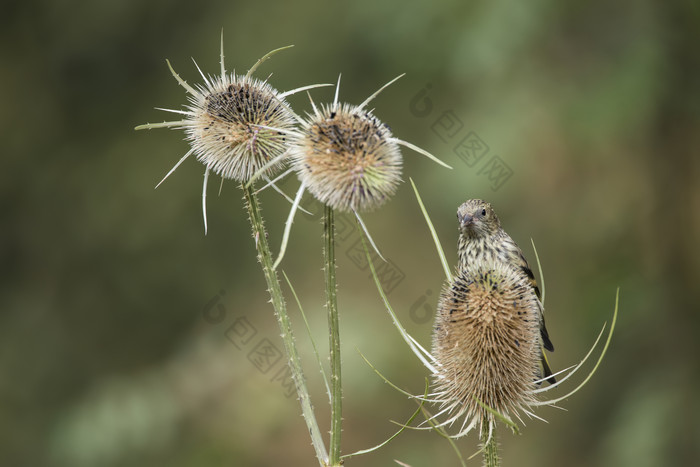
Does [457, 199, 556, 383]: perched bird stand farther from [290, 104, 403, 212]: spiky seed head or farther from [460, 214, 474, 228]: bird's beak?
[290, 104, 403, 212]: spiky seed head

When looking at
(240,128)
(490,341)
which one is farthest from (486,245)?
(240,128)

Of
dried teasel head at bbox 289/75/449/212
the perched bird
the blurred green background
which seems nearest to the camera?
dried teasel head at bbox 289/75/449/212

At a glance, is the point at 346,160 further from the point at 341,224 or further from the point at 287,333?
the point at 341,224

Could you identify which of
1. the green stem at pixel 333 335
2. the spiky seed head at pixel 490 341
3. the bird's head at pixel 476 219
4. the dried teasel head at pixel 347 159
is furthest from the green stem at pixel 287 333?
the bird's head at pixel 476 219

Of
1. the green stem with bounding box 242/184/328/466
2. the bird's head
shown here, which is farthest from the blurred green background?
the green stem with bounding box 242/184/328/466

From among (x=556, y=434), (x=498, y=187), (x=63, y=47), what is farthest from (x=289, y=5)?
(x=556, y=434)

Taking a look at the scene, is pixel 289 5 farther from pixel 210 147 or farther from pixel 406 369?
pixel 210 147
